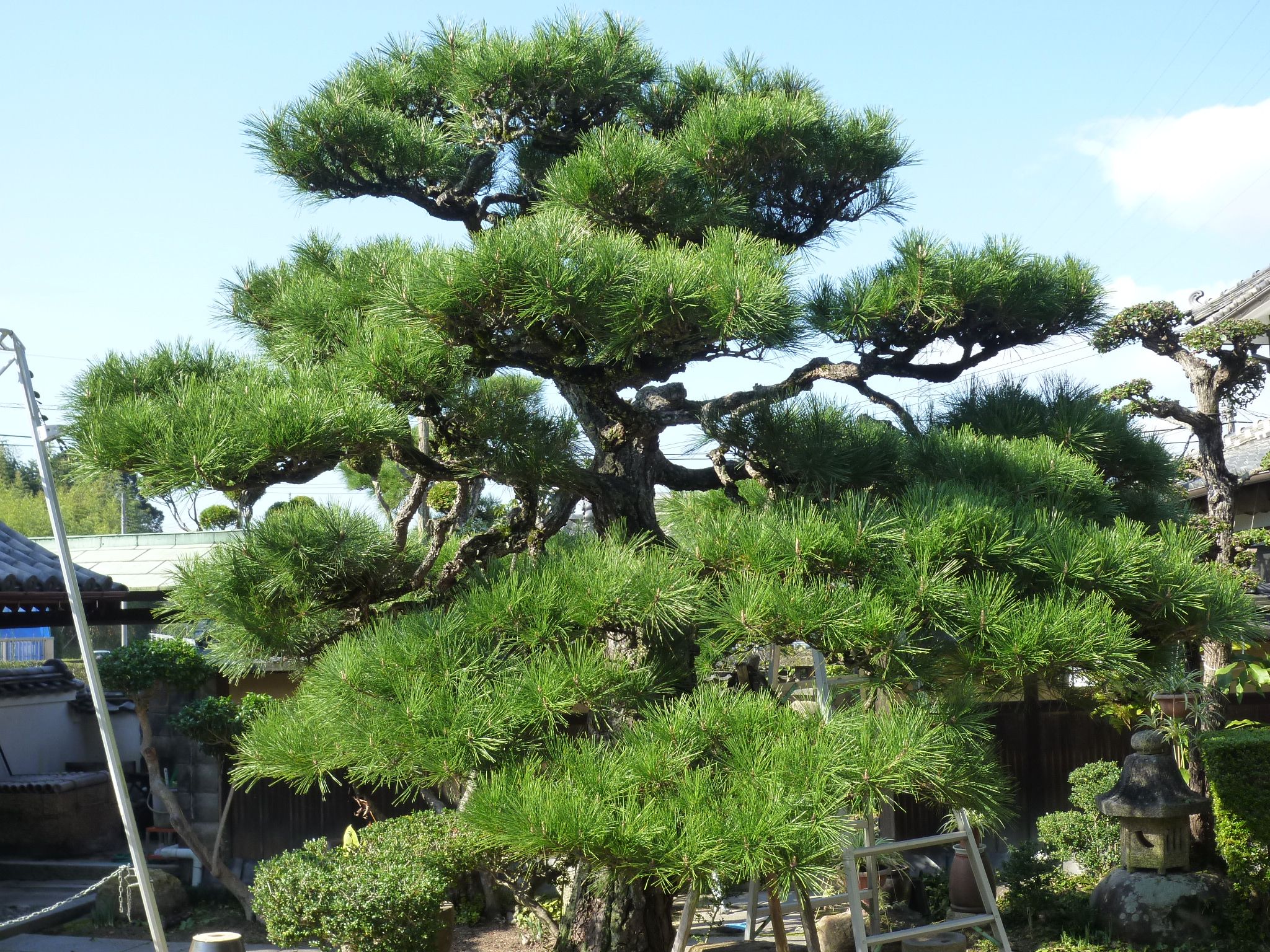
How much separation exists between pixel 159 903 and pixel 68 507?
2918 centimetres

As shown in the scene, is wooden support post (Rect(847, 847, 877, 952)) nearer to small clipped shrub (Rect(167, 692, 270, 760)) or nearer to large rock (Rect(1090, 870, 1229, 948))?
large rock (Rect(1090, 870, 1229, 948))

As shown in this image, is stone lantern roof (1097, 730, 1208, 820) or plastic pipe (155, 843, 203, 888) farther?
plastic pipe (155, 843, 203, 888)

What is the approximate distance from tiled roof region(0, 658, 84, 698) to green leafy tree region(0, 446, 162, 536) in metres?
17.8

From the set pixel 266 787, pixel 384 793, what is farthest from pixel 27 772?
pixel 384 793

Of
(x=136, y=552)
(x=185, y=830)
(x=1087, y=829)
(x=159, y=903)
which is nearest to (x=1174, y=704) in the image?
(x=1087, y=829)

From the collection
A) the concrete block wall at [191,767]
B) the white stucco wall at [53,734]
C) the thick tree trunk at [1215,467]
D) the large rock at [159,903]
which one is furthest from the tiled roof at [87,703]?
the thick tree trunk at [1215,467]

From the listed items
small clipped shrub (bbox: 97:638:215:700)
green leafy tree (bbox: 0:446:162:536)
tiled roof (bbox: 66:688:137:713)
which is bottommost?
tiled roof (bbox: 66:688:137:713)

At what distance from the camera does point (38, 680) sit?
370 inches

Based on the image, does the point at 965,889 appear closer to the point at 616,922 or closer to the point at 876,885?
the point at 876,885

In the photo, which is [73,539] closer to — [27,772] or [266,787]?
[27,772]

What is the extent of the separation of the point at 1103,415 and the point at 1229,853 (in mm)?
3107

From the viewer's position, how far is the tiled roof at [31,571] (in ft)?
19.5

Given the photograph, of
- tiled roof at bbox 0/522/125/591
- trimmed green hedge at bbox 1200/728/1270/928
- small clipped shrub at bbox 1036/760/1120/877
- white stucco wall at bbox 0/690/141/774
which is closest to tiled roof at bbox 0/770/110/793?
white stucco wall at bbox 0/690/141/774

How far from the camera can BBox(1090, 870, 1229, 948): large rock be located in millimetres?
5484
